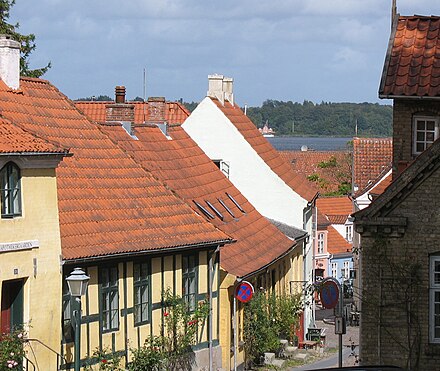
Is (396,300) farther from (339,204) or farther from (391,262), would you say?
(339,204)

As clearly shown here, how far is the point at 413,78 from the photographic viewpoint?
24.2m

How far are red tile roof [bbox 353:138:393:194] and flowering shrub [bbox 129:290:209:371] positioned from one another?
85.7 feet

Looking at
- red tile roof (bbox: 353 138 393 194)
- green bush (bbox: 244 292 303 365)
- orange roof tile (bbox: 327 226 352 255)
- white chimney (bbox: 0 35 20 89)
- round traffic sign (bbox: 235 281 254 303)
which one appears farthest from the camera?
orange roof tile (bbox: 327 226 352 255)

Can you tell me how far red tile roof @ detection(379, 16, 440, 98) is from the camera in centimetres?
2405

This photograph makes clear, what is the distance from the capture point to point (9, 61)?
85.6 ft

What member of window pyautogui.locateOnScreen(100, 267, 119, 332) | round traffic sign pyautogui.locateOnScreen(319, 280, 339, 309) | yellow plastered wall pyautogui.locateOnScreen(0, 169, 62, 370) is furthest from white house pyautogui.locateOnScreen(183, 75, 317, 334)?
round traffic sign pyautogui.locateOnScreen(319, 280, 339, 309)

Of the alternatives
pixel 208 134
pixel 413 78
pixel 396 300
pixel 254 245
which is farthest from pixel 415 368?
pixel 208 134

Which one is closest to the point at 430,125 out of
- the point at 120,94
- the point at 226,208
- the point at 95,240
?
the point at 95,240

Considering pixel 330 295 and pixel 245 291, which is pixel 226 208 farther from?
pixel 330 295

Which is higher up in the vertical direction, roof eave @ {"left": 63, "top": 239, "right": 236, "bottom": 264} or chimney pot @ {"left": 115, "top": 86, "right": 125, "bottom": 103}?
chimney pot @ {"left": 115, "top": 86, "right": 125, "bottom": 103}

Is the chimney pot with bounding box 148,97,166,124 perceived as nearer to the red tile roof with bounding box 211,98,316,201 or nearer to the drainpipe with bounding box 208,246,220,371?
the red tile roof with bounding box 211,98,316,201

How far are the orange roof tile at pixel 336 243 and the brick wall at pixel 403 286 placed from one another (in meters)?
49.8

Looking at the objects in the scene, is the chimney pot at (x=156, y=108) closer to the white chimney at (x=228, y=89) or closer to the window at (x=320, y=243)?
the white chimney at (x=228, y=89)

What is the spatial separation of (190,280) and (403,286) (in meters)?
8.35
